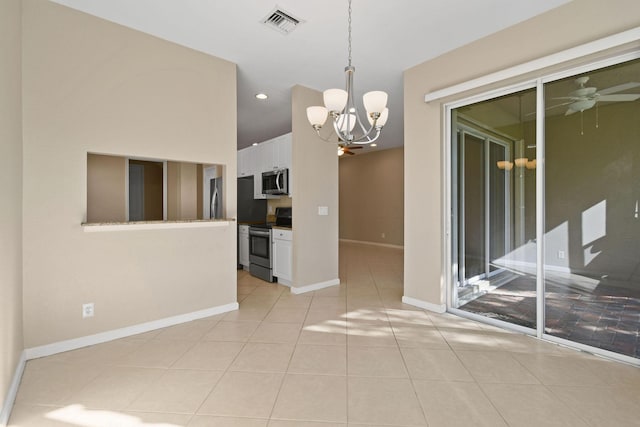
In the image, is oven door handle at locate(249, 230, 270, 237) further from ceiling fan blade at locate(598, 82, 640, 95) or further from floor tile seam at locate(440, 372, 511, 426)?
ceiling fan blade at locate(598, 82, 640, 95)

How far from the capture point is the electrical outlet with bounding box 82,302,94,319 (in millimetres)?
2441

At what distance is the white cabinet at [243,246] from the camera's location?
5.28 meters

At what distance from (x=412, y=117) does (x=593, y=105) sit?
1.60 meters

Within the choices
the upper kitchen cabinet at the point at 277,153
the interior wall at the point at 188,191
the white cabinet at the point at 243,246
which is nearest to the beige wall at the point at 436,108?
the upper kitchen cabinet at the point at 277,153

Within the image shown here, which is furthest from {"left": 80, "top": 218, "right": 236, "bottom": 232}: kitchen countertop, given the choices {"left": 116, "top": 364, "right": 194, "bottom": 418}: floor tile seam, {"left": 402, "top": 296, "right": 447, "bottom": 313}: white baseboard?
{"left": 402, "top": 296, "right": 447, "bottom": 313}: white baseboard

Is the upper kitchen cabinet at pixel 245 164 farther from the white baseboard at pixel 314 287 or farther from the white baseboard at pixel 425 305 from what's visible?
the white baseboard at pixel 425 305

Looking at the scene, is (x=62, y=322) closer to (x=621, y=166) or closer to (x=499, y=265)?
(x=499, y=265)

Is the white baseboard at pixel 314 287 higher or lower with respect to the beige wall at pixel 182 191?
lower

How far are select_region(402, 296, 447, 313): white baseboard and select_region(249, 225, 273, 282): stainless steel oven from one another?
6.75 feet

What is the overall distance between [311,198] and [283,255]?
0.94m

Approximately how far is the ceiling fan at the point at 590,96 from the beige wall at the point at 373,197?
17.3 ft

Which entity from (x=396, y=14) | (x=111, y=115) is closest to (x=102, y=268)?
(x=111, y=115)

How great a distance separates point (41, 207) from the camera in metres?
2.26

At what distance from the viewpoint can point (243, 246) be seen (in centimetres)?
541
